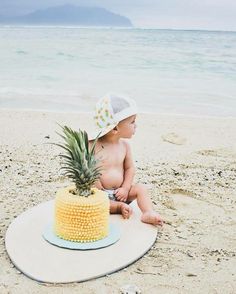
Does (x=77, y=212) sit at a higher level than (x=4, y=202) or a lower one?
higher

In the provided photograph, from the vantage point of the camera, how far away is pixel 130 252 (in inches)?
122

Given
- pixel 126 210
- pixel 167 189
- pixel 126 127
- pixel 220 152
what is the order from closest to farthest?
pixel 126 210 < pixel 126 127 < pixel 167 189 < pixel 220 152

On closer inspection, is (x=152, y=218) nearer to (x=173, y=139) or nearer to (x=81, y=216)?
(x=81, y=216)

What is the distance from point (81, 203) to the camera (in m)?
3.13

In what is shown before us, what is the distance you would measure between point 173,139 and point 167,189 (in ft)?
6.65

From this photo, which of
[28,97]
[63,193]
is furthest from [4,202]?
[28,97]

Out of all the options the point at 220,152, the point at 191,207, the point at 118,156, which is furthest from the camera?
the point at 220,152

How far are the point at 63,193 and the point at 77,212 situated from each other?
0.57 feet

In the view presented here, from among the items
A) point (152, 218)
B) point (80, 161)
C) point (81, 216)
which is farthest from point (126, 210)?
point (80, 161)

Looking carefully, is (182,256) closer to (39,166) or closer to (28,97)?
(39,166)

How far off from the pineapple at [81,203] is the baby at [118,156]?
40 centimetres

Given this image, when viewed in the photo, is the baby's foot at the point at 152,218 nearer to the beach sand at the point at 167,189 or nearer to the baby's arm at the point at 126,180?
the beach sand at the point at 167,189

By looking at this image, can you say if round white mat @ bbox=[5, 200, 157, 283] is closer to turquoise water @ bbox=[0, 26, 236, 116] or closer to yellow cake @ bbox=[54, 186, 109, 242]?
yellow cake @ bbox=[54, 186, 109, 242]

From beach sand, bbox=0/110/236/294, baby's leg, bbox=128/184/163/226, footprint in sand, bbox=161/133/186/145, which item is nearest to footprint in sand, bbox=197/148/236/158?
beach sand, bbox=0/110/236/294
